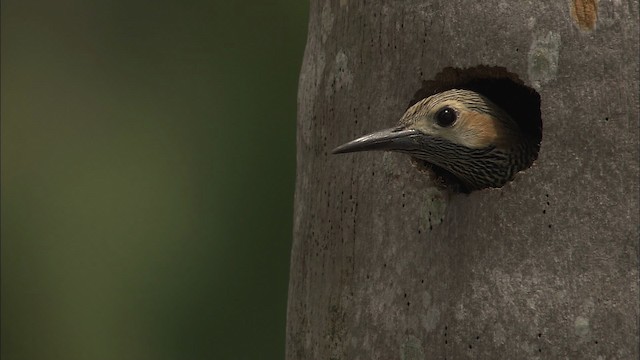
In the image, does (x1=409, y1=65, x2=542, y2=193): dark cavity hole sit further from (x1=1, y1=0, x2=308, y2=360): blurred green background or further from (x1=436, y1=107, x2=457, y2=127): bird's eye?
(x1=1, y1=0, x2=308, y2=360): blurred green background

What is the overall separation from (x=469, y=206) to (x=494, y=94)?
689 mm

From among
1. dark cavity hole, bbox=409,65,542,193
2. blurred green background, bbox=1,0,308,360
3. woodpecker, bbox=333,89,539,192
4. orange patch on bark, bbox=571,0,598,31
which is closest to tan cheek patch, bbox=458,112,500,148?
woodpecker, bbox=333,89,539,192

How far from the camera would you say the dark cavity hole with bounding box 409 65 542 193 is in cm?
382

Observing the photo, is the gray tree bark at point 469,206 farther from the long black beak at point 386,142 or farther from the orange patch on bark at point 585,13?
the long black beak at point 386,142

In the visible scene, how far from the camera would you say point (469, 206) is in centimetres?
375

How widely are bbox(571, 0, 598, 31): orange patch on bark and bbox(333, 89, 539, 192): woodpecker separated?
481mm

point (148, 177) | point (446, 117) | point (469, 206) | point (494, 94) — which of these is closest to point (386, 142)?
point (446, 117)

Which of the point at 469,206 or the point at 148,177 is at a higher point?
the point at 469,206

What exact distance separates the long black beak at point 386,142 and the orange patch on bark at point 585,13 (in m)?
0.62

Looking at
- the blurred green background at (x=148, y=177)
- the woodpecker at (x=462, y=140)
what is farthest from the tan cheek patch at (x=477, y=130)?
the blurred green background at (x=148, y=177)

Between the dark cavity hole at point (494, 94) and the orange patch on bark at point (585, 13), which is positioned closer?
the orange patch on bark at point (585, 13)

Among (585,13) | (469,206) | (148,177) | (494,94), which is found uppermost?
(585,13)

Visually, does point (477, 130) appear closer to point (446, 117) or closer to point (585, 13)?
point (446, 117)

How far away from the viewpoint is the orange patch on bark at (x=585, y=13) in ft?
11.7
